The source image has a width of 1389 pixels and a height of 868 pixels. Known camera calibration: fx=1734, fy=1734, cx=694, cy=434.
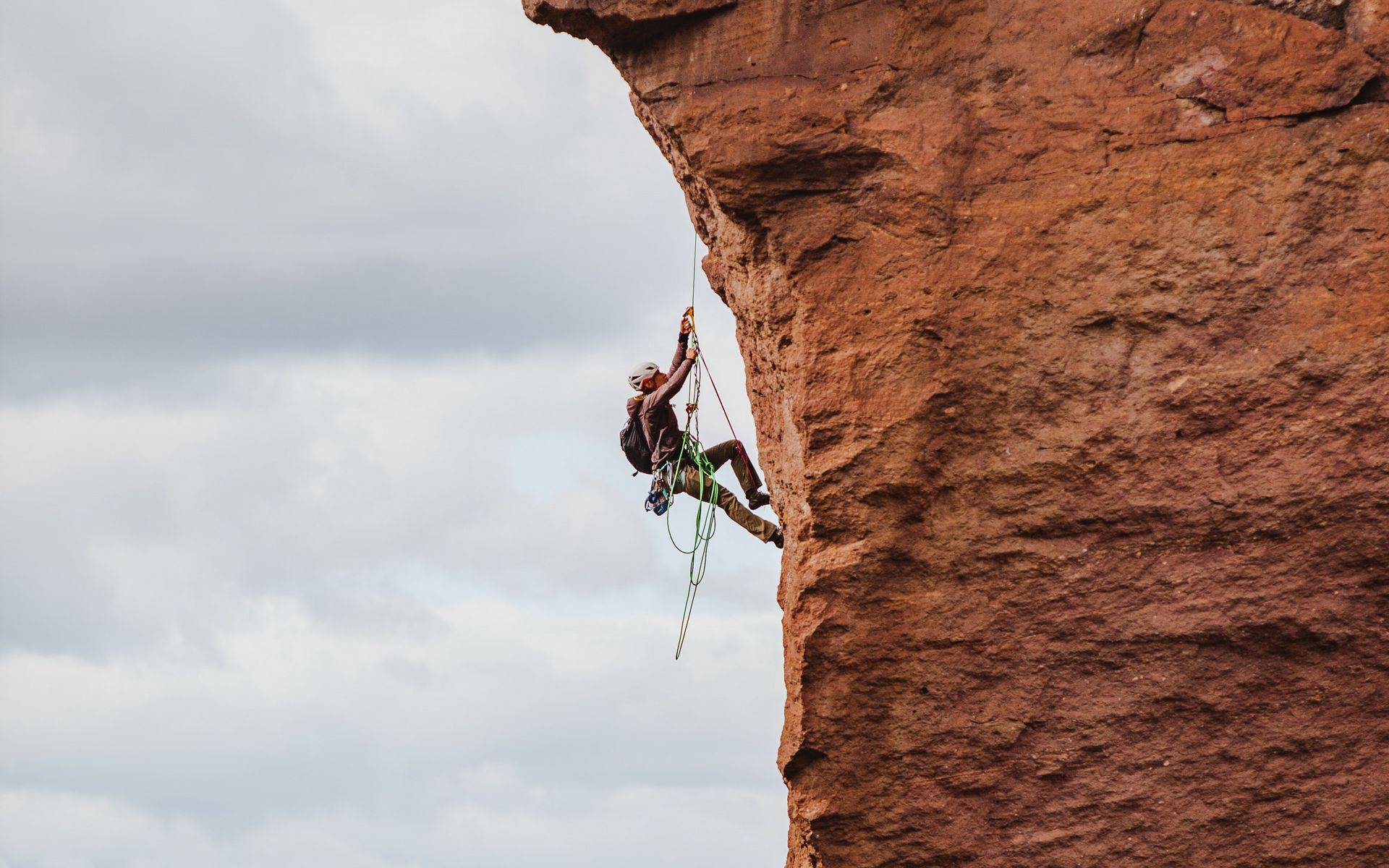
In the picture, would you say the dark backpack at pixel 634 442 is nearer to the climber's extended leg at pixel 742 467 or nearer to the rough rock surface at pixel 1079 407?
the climber's extended leg at pixel 742 467

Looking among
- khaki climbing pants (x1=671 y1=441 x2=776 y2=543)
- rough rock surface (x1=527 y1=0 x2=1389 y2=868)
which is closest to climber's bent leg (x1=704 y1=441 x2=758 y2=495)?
khaki climbing pants (x1=671 y1=441 x2=776 y2=543)

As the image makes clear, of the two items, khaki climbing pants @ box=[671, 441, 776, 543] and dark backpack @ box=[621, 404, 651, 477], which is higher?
dark backpack @ box=[621, 404, 651, 477]

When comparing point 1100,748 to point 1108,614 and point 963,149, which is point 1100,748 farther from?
point 963,149

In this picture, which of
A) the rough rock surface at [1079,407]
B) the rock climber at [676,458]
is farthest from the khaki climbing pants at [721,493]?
the rough rock surface at [1079,407]

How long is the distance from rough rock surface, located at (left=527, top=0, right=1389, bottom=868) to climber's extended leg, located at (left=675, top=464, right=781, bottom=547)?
2.23 metres

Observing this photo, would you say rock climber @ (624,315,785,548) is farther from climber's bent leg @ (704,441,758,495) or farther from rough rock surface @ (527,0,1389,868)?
rough rock surface @ (527,0,1389,868)

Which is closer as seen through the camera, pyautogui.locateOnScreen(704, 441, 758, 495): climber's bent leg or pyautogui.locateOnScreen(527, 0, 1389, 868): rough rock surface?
pyautogui.locateOnScreen(527, 0, 1389, 868): rough rock surface

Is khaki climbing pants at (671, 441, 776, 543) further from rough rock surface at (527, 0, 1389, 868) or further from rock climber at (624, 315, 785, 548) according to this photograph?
rough rock surface at (527, 0, 1389, 868)

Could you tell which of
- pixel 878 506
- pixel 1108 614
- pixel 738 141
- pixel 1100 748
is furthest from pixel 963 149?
pixel 1100 748

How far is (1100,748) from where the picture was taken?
962 centimetres

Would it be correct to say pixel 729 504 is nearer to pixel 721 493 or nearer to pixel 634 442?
pixel 721 493

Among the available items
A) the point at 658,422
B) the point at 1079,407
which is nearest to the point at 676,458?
the point at 658,422

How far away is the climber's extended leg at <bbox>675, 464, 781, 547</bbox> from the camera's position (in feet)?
40.0

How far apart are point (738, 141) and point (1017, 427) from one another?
225cm
